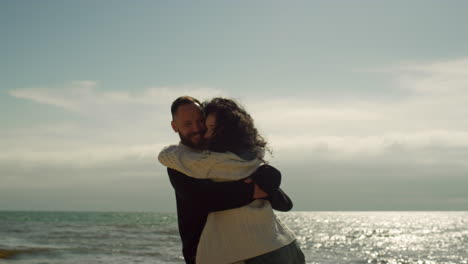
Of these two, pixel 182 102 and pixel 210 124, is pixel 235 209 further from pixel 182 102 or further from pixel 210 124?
pixel 182 102

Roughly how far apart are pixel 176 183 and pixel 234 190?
32 cm

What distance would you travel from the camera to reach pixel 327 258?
19.2m

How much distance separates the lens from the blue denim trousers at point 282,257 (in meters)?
2.66

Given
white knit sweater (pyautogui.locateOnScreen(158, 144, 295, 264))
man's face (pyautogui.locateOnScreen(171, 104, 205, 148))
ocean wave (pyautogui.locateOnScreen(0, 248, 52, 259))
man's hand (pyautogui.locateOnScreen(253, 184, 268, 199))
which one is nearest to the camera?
white knit sweater (pyautogui.locateOnScreen(158, 144, 295, 264))

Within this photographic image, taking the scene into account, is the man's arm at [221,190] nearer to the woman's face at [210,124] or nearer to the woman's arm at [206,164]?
the woman's arm at [206,164]

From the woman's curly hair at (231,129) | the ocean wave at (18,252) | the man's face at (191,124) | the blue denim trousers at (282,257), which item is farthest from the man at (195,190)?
the ocean wave at (18,252)

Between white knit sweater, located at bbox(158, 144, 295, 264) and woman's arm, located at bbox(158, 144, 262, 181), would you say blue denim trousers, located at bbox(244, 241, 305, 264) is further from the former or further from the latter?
woman's arm, located at bbox(158, 144, 262, 181)

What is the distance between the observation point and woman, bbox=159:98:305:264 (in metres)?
2.66

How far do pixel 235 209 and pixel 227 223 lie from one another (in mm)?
86

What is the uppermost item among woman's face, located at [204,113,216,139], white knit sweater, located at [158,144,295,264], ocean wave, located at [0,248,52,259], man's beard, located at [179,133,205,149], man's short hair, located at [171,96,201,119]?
man's short hair, located at [171,96,201,119]

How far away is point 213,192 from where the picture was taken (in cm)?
268

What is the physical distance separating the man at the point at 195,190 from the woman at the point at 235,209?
0.15 ft

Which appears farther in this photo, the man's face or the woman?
the man's face

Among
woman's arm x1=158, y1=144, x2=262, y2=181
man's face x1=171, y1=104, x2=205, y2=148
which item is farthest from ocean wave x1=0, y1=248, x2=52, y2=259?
woman's arm x1=158, y1=144, x2=262, y2=181
